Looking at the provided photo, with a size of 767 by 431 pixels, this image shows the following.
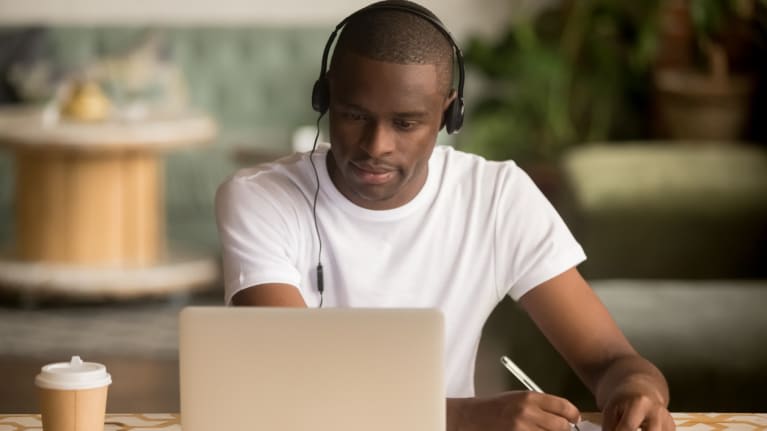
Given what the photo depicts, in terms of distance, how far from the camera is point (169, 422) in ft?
4.73

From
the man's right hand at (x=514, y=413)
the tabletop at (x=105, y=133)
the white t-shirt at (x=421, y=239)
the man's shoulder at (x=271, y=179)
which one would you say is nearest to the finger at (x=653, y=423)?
the man's right hand at (x=514, y=413)

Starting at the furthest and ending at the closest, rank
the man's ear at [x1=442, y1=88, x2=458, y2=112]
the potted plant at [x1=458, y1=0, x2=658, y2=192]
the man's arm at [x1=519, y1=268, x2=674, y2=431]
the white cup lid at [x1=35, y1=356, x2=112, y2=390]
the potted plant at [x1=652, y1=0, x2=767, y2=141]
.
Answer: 1. the potted plant at [x1=458, y1=0, x2=658, y2=192]
2. the potted plant at [x1=652, y1=0, x2=767, y2=141]
3. the man's ear at [x1=442, y1=88, x2=458, y2=112]
4. the man's arm at [x1=519, y1=268, x2=674, y2=431]
5. the white cup lid at [x1=35, y1=356, x2=112, y2=390]

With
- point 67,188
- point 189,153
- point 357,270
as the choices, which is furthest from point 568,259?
point 189,153

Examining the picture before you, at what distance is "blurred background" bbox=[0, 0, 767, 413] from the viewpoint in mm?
3617

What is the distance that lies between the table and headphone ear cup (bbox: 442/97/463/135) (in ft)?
10.1

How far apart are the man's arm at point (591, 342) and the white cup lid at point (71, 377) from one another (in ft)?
1.79

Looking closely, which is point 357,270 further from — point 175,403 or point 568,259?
point 175,403

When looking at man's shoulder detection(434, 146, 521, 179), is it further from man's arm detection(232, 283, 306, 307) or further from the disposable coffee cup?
the disposable coffee cup

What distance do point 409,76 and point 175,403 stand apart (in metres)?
2.24

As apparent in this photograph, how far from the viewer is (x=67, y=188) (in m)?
4.69

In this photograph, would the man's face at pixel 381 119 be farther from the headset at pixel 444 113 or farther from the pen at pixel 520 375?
the pen at pixel 520 375

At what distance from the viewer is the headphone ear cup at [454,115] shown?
5.36 feet

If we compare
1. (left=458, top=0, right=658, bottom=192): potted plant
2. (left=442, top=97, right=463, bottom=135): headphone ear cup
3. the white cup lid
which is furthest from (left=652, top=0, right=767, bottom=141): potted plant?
the white cup lid

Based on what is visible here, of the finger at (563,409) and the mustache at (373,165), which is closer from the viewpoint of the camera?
the finger at (563,409)
